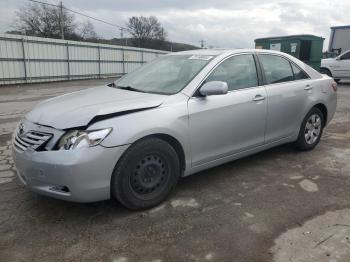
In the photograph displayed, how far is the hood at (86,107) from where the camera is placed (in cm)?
292

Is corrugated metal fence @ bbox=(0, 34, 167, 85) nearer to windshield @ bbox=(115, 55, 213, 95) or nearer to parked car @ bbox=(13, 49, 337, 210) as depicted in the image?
windshield @ bbox=(115, 55, 213, 95)

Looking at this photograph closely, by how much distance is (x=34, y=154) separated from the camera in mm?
2873

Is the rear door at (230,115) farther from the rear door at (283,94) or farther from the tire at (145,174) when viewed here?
the tire at (145,174)

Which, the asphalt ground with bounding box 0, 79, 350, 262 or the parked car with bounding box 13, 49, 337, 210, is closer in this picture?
the asphalt ground with bounding box 0, 79, 350, 262

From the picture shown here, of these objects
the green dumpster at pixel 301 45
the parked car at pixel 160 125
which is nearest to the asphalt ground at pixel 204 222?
the parked car at pixel 160 125

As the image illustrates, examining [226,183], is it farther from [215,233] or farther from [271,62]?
[271,62]

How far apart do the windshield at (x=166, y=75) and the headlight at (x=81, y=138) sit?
3.21 feet

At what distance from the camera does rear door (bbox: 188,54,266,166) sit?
11.5ft

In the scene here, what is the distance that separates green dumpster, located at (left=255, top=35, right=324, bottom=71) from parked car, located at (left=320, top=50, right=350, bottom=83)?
0.47 metres

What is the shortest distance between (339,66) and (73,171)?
16.6 m

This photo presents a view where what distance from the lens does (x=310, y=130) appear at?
5062mm

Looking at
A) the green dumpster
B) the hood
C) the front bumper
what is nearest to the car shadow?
the front bumper

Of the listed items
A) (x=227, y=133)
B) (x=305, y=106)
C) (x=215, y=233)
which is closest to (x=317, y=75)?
(x=305, y=106)

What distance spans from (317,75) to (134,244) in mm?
3876
